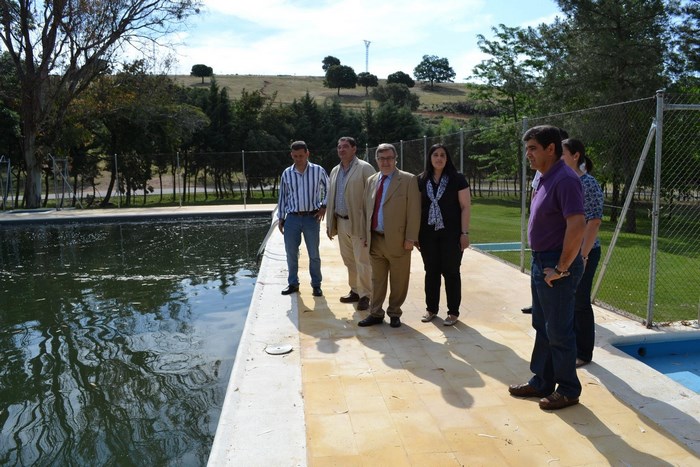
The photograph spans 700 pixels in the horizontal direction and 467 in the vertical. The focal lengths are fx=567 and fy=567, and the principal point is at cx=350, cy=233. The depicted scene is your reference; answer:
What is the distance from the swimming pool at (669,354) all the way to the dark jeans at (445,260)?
1293mm

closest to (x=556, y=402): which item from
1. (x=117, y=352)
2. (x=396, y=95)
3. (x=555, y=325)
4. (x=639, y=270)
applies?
(x=555, y=325)

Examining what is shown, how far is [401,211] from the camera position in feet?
14.9

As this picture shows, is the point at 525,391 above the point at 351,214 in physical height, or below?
below

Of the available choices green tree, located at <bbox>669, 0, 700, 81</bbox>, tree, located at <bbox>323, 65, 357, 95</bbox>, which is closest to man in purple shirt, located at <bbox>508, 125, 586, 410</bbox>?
green tree, located at <bbox>669, 0, 700, 81</bbox>

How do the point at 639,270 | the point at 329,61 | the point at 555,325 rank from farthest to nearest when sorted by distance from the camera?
the point at 329,61, the point at 639,270, the point at 555,325

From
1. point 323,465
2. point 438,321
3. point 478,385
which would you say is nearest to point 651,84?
point 438,321

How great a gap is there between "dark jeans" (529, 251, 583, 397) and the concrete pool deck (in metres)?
0.18

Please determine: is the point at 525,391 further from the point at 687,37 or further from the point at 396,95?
the point at 396,95

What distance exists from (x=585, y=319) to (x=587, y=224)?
2.21ft

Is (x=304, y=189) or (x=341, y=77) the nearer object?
(x=304, y=189)

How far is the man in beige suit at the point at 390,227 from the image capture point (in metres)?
4.53

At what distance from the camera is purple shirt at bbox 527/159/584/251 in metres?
2.86

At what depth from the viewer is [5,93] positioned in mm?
19797

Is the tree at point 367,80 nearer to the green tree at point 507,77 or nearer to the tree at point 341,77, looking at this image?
the tree at point 341,77
